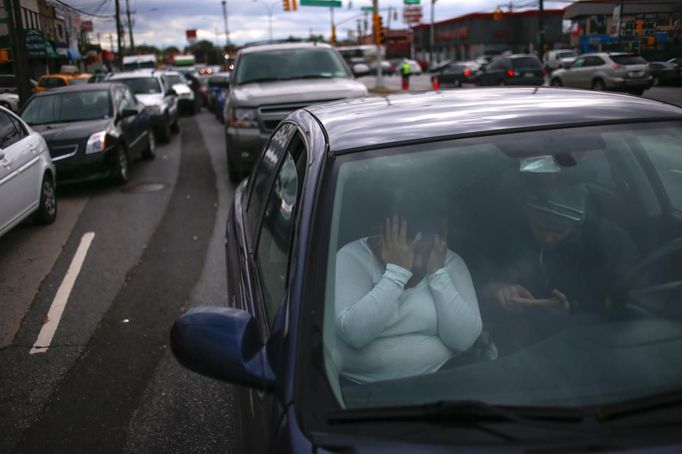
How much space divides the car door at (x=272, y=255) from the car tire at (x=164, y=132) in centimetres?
1439

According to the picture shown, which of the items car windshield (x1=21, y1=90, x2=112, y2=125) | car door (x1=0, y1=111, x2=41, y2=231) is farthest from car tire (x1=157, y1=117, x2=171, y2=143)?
car door (x1=0, y1=111, x2=41, y2=231)

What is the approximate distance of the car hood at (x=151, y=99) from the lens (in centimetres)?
1688

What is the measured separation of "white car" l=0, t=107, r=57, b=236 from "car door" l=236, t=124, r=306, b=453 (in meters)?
4.61

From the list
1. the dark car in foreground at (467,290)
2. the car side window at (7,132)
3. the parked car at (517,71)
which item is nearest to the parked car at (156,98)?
the car side window at (7,132)

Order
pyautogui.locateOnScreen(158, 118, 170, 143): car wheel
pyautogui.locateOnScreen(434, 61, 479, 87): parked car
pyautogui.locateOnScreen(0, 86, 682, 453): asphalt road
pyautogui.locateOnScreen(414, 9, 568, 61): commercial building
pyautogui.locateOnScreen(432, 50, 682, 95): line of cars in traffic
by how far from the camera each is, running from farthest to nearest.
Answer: pyautogui.locateOnScreen(414, 9, 568, 61): commercial building < pyautogui.locateOnScreen(434, 61, 479, 87): parked car < pyautogui.locateOnScreen(158, 118, 170, 143): car wheel < pyautogui.locateOnScreen(432, 50, 682, 95): line of cars in traffic < pyautogui.locateOnScreen(0, 86, 682, 453): asphalt road

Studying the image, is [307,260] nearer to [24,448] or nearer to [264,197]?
[264,197]

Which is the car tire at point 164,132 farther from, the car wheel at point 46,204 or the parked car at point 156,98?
the car wheel at point 46,204

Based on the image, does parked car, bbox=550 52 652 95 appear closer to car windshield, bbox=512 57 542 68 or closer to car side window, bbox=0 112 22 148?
car side window, bbox=0 112 22 148

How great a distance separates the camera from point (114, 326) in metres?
5.11

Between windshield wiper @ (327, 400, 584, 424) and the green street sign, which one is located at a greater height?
the green street sign

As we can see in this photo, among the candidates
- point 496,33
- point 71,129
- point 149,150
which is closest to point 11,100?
point 149,150

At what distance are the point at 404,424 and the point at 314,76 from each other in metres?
9.76

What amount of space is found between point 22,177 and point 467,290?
680 cm

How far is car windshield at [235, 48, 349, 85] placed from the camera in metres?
10.9
